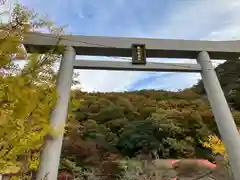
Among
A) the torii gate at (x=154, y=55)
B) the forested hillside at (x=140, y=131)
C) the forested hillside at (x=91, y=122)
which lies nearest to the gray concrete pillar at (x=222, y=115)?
the torii gate at (x=154, y=55)

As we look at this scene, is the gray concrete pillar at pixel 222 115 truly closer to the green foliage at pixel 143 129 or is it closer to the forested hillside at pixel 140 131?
the green foliage at pixel 143 129

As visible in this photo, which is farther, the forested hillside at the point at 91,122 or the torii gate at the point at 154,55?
the torii gate at the point at 154,55

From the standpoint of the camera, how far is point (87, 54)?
357 cm

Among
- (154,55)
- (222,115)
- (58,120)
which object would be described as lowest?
(58,120)

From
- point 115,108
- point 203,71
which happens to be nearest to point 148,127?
point 115,108

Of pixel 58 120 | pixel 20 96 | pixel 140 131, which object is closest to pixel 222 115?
pixel 58 120

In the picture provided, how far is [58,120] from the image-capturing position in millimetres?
2715

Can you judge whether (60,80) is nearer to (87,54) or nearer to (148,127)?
(87,54)

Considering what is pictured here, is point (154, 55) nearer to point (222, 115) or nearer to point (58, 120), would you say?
point (222, 115)

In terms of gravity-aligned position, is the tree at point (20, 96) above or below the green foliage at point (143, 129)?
below

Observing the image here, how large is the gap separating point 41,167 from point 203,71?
2630mm

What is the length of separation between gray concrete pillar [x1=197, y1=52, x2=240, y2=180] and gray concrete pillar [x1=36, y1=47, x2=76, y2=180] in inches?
78.5

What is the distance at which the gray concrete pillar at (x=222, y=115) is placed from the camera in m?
2.76

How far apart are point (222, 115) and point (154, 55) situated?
4.49 feet
